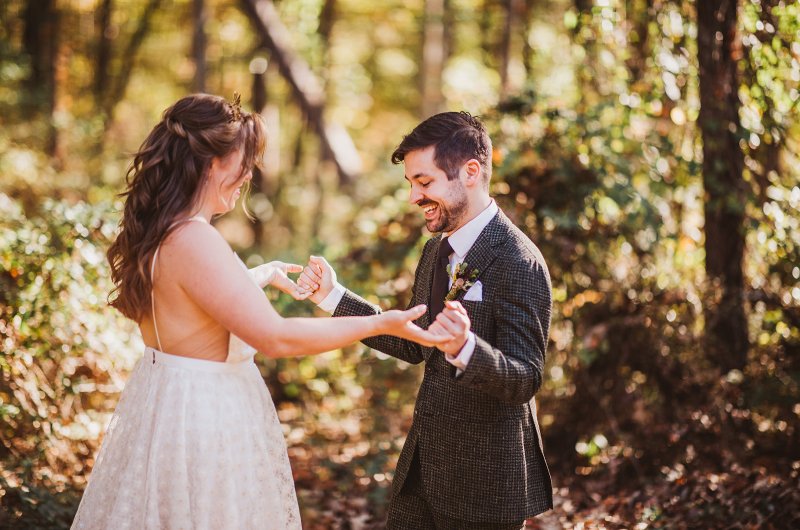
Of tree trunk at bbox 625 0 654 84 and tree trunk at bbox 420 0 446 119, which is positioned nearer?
tree trunk at bbox 625 0 654 84

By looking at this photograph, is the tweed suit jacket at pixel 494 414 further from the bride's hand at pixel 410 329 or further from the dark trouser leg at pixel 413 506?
the bride's hand at pixel 410 329

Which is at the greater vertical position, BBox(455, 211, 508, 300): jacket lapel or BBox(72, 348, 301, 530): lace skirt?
BBox(455, 211, 508, 300): jacket lapel

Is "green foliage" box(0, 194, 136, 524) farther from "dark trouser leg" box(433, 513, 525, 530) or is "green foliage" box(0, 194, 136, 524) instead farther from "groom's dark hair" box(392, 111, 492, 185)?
"groom's dark hair" box(392, 111, 492, 185)

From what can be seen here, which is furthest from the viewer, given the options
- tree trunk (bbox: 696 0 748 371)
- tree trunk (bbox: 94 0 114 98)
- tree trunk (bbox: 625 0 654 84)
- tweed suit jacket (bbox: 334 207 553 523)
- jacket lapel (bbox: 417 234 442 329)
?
tree trunk (bbox: 94 0 114 98)

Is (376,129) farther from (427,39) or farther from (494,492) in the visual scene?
(494,492)

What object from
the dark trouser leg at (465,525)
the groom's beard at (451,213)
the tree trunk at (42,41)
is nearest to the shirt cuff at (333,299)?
the groom's beard at (451,213)

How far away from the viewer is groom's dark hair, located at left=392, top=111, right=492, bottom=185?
2.78 metres

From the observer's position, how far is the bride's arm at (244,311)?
234 centimetres

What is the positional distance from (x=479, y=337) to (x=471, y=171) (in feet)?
2.10

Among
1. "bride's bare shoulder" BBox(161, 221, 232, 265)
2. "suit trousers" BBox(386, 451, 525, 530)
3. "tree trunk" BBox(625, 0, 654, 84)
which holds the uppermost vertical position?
"tree trunk" BBox(625, 0, 654, 84)

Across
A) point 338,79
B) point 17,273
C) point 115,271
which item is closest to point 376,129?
point 338,79

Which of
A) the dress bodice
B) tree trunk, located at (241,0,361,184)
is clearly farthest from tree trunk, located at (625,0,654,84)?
tree trunk, located at (241,0,361,184)

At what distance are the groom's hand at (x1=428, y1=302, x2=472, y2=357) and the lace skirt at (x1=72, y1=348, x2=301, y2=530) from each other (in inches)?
29.1

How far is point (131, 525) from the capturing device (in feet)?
8.06
